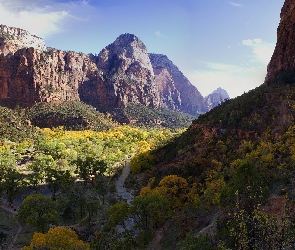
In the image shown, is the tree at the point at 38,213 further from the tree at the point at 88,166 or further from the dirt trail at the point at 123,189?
the tree at the point at 88,166

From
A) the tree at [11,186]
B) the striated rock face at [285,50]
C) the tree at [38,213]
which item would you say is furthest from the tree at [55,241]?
the striated rock face at [285,50]

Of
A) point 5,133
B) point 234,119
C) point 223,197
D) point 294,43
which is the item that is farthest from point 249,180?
point 5,133

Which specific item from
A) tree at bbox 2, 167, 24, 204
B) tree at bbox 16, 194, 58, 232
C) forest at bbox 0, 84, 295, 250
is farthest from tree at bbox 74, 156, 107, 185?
tree at bbox 16, 194, 58, 232

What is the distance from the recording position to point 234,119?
64.4 m

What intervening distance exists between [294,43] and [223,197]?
179 feet

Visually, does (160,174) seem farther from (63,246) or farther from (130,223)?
(63,246)

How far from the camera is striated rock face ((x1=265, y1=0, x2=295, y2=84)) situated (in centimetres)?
7331

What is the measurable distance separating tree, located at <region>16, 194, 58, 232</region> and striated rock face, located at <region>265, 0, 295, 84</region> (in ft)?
186

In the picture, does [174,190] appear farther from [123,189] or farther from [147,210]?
[123,189]

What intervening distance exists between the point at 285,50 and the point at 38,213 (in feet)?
224

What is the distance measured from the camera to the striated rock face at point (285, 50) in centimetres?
7331

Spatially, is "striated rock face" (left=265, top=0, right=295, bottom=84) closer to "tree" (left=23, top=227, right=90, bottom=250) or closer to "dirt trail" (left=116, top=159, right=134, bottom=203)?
"dirt trail" (left=116, top=159, right=134, bottom=203)

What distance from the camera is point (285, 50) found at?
76.6 m

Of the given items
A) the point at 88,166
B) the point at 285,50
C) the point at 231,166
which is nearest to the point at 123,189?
the point at 88,166
